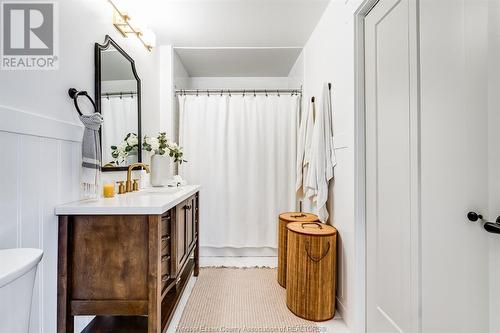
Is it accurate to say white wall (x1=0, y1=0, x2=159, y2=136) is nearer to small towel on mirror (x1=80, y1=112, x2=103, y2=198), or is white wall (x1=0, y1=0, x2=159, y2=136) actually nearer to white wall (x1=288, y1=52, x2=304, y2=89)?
small towel on mirror (x1=80, y1=112, x2=103, y2=198)

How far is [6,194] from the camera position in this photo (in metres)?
1.00

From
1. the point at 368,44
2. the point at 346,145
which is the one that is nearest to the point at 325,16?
the point at 368,44

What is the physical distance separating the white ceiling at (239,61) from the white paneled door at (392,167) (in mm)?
1618

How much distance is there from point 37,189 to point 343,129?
1751 mm

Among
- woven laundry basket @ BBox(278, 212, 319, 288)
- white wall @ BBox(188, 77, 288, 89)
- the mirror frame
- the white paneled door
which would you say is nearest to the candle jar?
the mirror frame

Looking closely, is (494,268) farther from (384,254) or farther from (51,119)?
(51,119)

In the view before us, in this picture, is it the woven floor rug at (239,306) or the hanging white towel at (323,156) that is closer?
the woven floor rug at (239,306)

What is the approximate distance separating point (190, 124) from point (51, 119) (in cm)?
175

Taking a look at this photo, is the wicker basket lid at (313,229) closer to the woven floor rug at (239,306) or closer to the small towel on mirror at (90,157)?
the woven floor rug at (239,306)

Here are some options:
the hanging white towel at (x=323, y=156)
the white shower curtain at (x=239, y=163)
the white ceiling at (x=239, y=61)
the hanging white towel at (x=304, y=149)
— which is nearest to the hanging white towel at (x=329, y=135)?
the hanging white towel at (x=323, y=156)

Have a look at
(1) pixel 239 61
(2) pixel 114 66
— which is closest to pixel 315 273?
(2) pixel 114 66

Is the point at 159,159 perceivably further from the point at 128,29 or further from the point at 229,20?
the point at 229,20

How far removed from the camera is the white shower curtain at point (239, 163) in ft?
9.57

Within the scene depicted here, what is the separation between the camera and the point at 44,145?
1182mm
